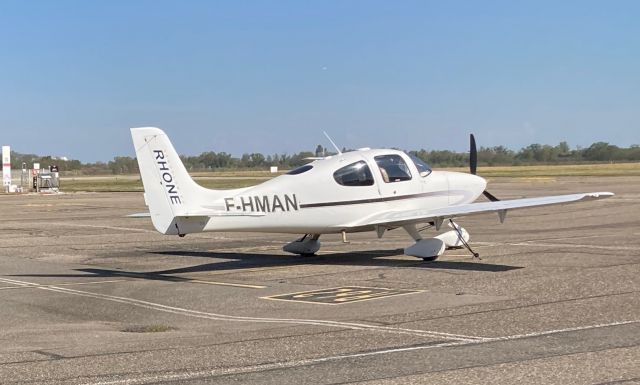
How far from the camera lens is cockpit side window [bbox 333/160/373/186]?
16.8 m

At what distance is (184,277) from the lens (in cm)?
1565

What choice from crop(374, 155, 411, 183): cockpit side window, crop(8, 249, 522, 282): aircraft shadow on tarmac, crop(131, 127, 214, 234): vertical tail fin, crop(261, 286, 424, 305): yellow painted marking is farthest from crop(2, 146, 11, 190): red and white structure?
crop(261, 286, 424, 305): yellow painted marking

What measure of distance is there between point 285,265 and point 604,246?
7262mm

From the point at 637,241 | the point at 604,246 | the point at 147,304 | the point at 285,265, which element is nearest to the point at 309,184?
the point at 285,265

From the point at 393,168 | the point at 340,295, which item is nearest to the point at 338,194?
the point at 393,168

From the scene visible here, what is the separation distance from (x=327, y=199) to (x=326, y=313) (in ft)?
18.0

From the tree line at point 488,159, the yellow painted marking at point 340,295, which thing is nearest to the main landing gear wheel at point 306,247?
the yellow painted marking at point 340,295

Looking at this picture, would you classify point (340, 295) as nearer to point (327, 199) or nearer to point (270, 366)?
point (327, 199)

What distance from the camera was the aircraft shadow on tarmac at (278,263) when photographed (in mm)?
15820

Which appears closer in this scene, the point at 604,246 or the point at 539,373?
the point at 539,373

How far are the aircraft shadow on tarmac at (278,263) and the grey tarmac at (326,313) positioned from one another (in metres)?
0.06

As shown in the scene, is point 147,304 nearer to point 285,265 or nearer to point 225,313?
point 225,313

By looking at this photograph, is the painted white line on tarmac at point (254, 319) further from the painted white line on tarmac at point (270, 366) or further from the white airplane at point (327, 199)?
the white airplane at point (327, 199)

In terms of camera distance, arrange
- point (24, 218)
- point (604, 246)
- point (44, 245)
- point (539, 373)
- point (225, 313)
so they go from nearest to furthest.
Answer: point (539, 373)
point (225, 313)
point (604, 246)
point (44, 245)
point (24, 218)
